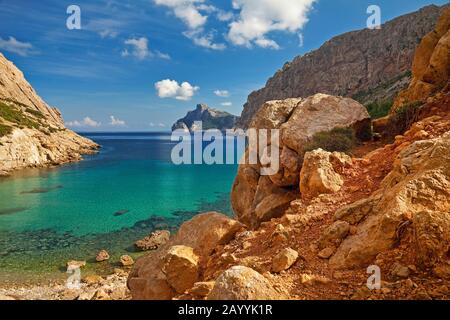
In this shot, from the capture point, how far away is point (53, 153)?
83.1m

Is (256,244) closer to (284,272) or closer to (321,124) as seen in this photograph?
(284,272)

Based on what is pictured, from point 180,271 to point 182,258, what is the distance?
420mm

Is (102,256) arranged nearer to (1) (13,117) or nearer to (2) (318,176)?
(2) (318,176)

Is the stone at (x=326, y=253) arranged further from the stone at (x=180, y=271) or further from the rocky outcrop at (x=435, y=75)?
the rocky outcrop at (x=435, y=75)

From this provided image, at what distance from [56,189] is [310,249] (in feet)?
183

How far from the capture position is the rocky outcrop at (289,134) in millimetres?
14352

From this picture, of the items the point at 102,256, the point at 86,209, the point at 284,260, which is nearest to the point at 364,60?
the point at 86,209

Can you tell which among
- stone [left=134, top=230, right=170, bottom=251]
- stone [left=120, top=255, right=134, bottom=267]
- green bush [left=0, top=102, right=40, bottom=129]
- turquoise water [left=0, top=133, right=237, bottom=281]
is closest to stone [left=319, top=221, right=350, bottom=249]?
stone [left=120, top=255, right=134, bottom=267]

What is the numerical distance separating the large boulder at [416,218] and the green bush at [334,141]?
599 centimetres

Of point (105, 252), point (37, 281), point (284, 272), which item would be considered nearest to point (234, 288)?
point (284, 272)

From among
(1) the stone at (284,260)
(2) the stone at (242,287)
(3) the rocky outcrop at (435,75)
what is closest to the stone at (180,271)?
(1) the stone at (284,260)

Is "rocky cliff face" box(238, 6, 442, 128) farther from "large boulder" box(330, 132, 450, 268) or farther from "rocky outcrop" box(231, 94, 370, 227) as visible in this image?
"large boulder" box(330, 132, 450, 268)

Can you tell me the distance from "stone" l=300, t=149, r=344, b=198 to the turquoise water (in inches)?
801
